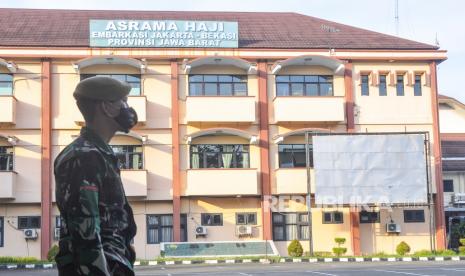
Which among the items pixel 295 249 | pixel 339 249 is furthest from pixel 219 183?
pixel 339 249

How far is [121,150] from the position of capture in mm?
31625

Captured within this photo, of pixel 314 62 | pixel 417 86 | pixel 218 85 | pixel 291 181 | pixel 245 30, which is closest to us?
pixel 291 181

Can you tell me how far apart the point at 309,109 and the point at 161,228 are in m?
8.29

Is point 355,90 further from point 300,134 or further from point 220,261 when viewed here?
point 220,261

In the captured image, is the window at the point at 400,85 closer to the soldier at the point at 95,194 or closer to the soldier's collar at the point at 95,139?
the soldier at the point at 95,194

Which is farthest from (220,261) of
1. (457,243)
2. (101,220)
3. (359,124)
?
(101,220)

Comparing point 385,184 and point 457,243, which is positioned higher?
point 385,184

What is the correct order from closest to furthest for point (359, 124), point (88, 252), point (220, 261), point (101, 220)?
1. point (88, 252)
2. point (101, 220)
3. point (220, 261)
4. point (359, 124)

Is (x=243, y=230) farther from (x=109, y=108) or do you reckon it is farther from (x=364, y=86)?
(x=109, y=108)

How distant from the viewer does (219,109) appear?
102ft

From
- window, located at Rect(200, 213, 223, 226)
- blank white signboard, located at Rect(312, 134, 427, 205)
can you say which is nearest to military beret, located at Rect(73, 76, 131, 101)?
blank white signboard, located at Rect(312, 134, 427, 205)

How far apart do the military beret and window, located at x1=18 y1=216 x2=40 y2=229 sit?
28126mm

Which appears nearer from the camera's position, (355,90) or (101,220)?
(101,220)

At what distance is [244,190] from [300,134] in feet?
12.3
